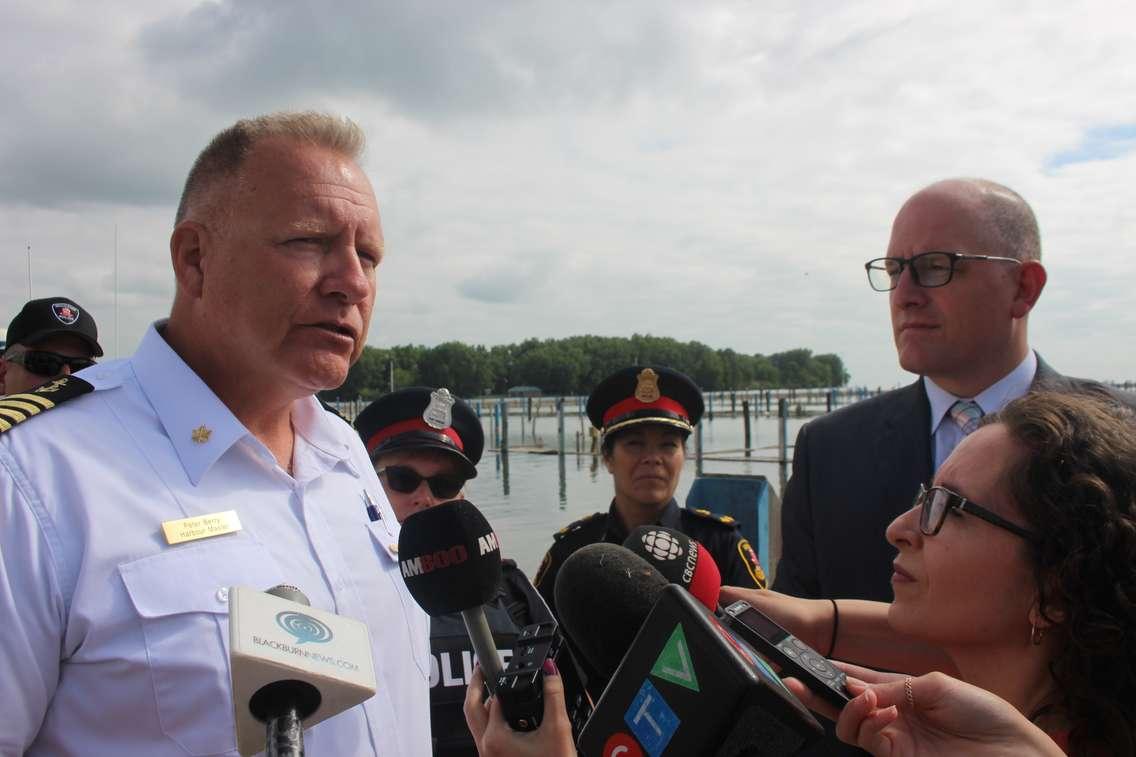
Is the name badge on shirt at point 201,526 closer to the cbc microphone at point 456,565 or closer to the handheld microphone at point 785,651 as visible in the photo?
the cbc microphone at point 456,565

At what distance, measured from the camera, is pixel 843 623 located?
2.43 m

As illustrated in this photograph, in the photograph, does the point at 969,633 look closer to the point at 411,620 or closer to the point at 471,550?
the point at 471,550

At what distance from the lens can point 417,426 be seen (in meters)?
4.10

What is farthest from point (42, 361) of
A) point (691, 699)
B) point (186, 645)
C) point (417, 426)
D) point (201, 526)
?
point (691, 699)

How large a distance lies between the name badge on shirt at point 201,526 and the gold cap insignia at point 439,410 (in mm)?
2077

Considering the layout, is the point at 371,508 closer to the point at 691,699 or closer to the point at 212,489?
the point at 212,489

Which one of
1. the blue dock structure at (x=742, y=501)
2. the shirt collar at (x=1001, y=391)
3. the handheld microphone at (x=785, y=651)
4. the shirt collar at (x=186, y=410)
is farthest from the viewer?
the blue dock structure at (x=742, y=501)

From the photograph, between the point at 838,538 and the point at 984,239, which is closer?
the point at 984,239

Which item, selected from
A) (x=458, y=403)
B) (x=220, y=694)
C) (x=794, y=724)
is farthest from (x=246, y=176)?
(x=458, y=403)

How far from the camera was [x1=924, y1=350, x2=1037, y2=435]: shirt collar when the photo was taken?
→ 315 cm

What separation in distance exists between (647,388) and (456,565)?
3.26 m

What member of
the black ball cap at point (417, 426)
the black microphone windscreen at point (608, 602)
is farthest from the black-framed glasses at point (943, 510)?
the black ball cap at point (417, 426)

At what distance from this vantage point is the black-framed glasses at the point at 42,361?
4.93 meters

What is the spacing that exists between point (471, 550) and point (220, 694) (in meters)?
0.69
